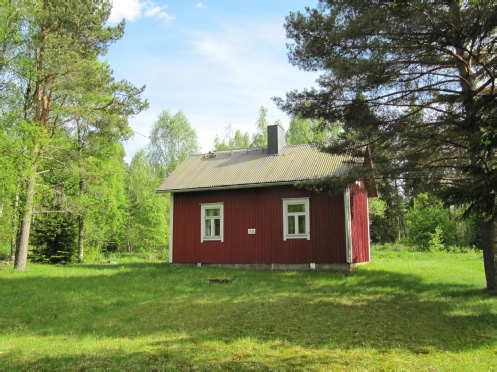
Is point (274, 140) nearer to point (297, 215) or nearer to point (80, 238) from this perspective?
point (297, 215)

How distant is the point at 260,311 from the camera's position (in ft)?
27.4

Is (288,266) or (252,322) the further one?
(288,266)

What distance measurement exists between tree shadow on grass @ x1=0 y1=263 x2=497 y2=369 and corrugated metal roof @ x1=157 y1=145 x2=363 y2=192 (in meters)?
3.98

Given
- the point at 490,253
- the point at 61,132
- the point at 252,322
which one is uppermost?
the point at 61,132

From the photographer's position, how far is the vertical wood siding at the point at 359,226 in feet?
51.0

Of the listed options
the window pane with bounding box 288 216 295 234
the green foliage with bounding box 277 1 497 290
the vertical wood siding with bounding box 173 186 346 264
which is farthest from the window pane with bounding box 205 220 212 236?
the green foliage with bounding box 277 1 497 290

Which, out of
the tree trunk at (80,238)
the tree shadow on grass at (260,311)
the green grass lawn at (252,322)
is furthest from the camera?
the tree trunk at (80,238)

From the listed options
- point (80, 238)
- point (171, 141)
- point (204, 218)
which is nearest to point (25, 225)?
point (204, 218)

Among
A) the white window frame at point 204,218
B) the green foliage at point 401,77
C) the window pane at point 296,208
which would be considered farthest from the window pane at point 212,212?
the green foliage at point 401,77

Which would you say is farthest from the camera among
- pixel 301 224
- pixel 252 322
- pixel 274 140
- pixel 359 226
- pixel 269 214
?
pixel 274 140

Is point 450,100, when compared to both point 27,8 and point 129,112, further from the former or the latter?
point 27,8

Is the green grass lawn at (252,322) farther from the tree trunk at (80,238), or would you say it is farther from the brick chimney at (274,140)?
the tree trunk at (80,238)

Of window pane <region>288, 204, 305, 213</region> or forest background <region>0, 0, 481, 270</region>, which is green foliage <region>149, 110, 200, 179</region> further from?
window pane <region>288, 204, 305, 213</region>

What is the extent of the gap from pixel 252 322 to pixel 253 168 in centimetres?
1043
